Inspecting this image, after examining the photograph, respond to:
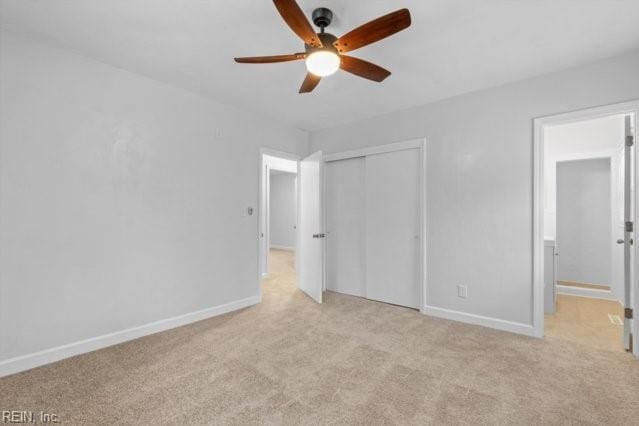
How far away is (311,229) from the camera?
411 centimetres

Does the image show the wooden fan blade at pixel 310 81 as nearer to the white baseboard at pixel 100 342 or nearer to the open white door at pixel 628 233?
the white baseboard at pixel 100 342

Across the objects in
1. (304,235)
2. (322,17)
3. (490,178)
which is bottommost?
(304,235)

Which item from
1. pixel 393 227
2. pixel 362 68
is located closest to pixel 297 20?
pixel 362 68

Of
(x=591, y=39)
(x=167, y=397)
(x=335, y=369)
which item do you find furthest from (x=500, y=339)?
(x=167, y=397)

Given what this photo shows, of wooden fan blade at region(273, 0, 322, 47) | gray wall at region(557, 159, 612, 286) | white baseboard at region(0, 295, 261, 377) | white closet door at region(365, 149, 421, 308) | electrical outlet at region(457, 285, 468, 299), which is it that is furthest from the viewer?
gray wall at region(557, 159, 612, 286)

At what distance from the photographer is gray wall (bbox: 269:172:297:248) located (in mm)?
9023

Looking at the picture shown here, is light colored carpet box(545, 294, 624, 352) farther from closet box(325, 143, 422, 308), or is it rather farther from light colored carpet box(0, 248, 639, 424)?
closet box(325, 143, 422, 308)

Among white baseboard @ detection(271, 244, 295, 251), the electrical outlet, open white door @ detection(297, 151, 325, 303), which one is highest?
open white door @ detection(297, 151, 325, 303)

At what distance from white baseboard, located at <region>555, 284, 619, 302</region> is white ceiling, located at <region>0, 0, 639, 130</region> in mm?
3169

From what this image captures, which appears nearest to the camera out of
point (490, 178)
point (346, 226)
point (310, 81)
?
point (310, 81)

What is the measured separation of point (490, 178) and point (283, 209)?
696cm

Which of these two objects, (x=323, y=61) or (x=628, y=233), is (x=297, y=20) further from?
(x=628, y=233)

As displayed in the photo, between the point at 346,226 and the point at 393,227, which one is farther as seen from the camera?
the point at 346,226

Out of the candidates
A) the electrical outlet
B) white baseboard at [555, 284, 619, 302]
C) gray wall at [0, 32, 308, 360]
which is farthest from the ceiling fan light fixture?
white baseboard at [555, 284, 619, 302]
